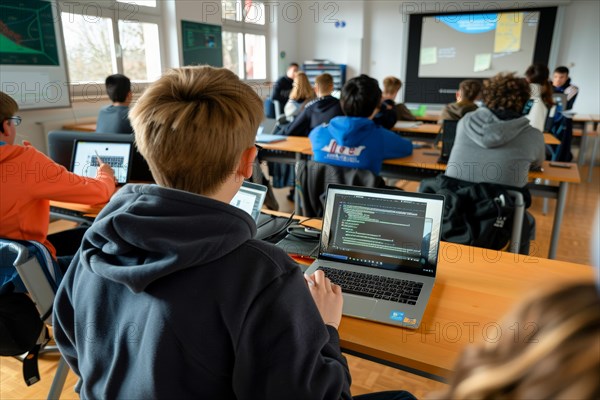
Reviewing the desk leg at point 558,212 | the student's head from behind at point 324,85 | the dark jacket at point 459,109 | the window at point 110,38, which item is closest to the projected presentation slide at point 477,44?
the dark jacket at point 459,109

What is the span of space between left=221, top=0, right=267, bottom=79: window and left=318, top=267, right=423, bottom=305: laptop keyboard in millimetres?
5954

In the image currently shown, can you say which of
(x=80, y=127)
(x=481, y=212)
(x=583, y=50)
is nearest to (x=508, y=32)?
(x=583, y=50)

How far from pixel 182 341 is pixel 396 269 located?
785mm

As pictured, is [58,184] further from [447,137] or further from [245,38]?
[245,38]

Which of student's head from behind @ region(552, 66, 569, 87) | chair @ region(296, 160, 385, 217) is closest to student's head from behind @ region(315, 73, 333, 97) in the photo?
chair @ region(296, 160, 385, 217)

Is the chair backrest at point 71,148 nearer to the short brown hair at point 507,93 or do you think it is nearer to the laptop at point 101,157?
the laptop at point 101,157

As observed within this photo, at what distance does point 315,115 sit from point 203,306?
3451mm

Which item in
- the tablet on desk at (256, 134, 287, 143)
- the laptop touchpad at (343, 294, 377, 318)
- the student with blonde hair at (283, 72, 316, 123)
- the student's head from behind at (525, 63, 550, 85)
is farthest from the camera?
the student with blonde hair at (283, 72, 316, 123)

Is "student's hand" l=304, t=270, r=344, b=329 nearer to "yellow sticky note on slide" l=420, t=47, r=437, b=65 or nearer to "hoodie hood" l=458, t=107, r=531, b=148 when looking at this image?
"hoodie hood" l=458, t=107, r=531, b=148

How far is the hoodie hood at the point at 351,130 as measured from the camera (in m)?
2.77

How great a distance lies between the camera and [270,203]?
94.4 inches

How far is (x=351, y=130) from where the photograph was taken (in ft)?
9.09

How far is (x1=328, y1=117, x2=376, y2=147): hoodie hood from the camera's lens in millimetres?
2768

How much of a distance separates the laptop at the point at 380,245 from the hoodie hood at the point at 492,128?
130 centimetres
